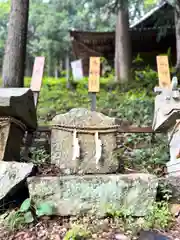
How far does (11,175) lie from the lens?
2693 millimetres

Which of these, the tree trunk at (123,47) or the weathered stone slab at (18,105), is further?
the tree trunk at (123,47)

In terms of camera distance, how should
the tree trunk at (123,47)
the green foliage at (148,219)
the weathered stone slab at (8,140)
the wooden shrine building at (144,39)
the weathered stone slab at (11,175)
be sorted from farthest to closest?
1. the tree trunk at (123,47)
2. the wooden shrine building at (144,39)
3. the weathered stone slab at (8,140)
4. the weathered stone slab at (11,175)
5. the green foliage at (148,219)

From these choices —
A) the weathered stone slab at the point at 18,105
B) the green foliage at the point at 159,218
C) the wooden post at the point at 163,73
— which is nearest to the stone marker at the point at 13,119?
the weathered stone slab at the point at 18,105

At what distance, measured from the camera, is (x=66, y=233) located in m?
2.38

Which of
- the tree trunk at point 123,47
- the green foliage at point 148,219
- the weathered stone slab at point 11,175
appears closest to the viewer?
the green foliage at point 148,219

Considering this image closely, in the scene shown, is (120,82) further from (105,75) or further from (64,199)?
(64,199)

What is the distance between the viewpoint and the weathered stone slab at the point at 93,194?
8.71 ft

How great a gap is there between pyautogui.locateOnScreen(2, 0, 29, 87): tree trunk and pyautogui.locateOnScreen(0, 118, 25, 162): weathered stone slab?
2.02 m

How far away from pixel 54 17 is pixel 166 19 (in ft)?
26.6

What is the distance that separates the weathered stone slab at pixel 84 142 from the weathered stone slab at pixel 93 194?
0.32 m

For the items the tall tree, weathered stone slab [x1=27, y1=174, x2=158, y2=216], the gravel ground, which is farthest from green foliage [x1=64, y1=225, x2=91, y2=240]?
the tall tree

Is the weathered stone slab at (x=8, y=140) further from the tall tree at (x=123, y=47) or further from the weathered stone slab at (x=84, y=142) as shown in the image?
the tall tree at (x=123, y=47)

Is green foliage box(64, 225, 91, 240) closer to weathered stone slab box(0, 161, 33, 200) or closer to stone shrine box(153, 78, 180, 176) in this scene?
weathered stone slab box(0, 161, 33, 200)

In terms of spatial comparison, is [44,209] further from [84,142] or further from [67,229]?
[84,142]
